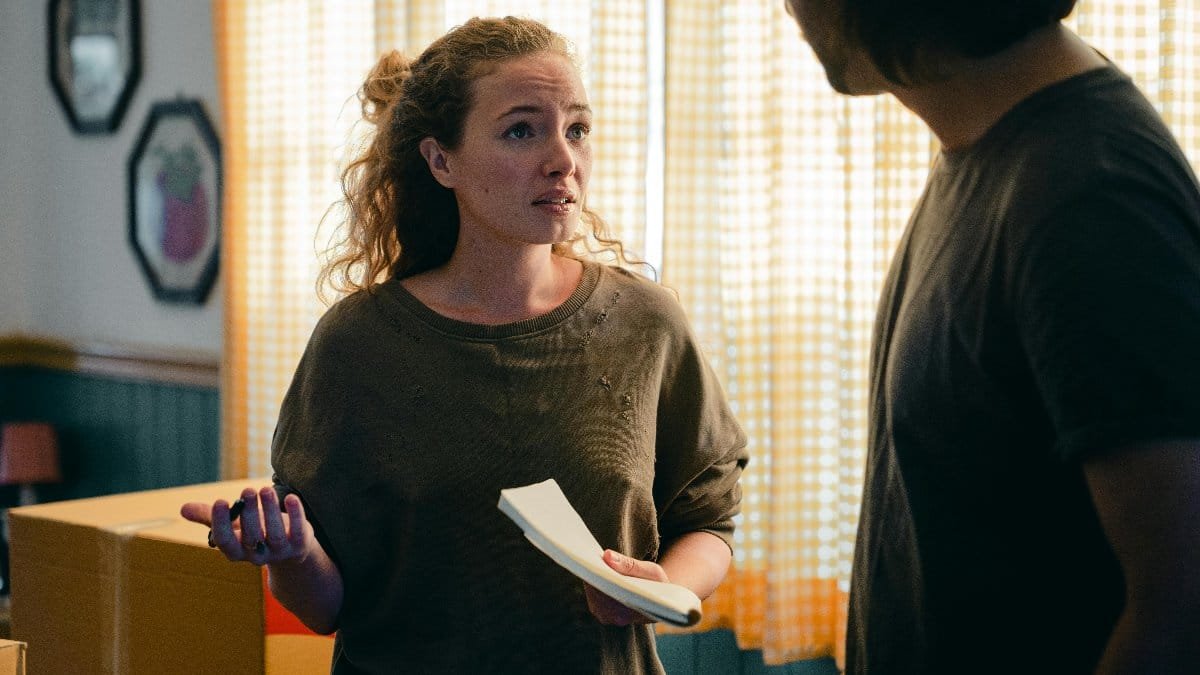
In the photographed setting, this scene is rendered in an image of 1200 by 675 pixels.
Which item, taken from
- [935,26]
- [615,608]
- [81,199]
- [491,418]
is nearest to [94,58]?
[81,199]

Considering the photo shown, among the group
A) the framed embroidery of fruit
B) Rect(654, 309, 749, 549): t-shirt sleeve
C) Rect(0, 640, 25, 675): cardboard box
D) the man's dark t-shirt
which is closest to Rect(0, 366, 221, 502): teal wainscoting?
the framed embroidery of fruit

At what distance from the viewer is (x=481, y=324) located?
1559 mm

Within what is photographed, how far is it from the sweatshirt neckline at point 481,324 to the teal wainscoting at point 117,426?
95.8 inches

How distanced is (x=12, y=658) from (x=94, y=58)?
3.15 m

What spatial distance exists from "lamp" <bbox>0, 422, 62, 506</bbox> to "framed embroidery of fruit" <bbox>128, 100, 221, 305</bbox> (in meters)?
0.63

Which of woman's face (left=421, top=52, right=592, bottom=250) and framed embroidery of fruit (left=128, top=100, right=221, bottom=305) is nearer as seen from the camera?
woman's face (left=421, top=52, right=592, bottom=250)

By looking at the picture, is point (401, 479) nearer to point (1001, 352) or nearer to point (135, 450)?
point (1001, 352)

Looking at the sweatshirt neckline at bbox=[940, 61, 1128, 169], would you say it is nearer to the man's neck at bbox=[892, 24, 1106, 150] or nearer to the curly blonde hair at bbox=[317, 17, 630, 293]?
the man's neck at bbox=[892, 24, 1106, 150]

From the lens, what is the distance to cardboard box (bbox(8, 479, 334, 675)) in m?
1.73

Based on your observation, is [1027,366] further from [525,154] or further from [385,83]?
[385,83]

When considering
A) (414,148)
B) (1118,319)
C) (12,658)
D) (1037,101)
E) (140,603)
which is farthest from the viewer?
(140,603)

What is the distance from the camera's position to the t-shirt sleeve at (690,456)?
1632 millimetres

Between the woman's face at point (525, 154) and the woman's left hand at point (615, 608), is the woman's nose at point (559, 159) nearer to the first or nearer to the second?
the woman's face at point (525, 154)

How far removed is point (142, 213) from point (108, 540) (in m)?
2.48
